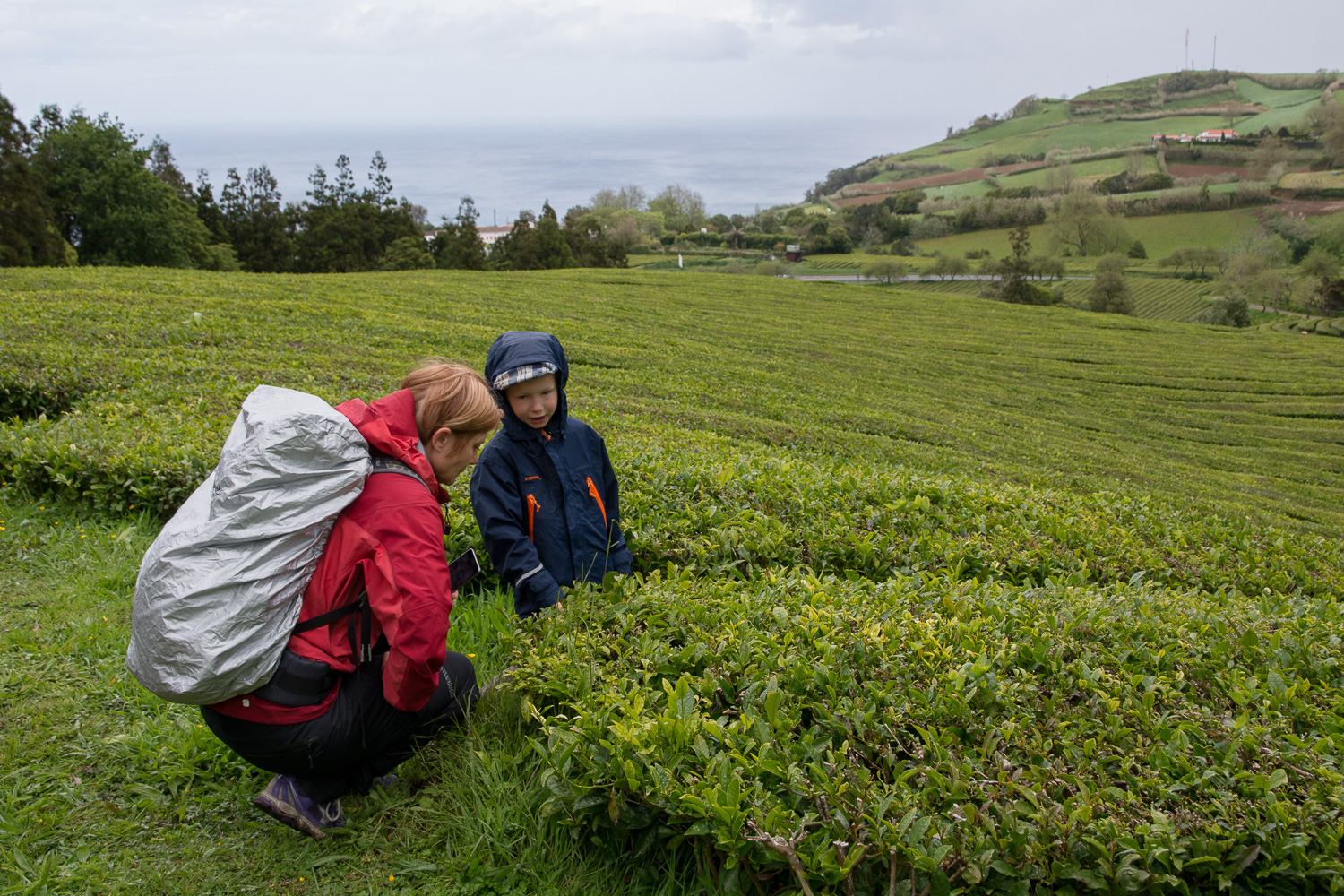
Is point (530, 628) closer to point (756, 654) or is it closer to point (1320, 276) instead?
point (756, 654)

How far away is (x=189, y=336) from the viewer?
11.2 meters

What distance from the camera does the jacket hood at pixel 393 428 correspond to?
2.62 m

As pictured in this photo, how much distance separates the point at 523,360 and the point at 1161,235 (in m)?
91.5

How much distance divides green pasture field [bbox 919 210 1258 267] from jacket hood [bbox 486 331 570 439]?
256 feet

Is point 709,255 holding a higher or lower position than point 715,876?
higher

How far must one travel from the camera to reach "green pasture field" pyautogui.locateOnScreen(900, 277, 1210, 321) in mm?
55844

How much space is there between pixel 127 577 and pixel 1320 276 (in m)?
73.8

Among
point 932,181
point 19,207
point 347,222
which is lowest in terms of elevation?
point 19,207

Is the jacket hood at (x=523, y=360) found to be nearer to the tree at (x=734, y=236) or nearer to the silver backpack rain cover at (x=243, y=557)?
the silver backpack rain cover at (x=243, y=557)

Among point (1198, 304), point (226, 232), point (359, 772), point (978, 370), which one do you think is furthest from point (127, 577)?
point (1198, 304)

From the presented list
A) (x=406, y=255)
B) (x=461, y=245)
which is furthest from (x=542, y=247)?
(x=406, y=255)

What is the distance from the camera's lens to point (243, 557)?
2289mm

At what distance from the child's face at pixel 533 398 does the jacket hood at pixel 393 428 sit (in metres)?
0.80

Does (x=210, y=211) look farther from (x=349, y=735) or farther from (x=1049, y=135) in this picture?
(x=1049, y=135)
